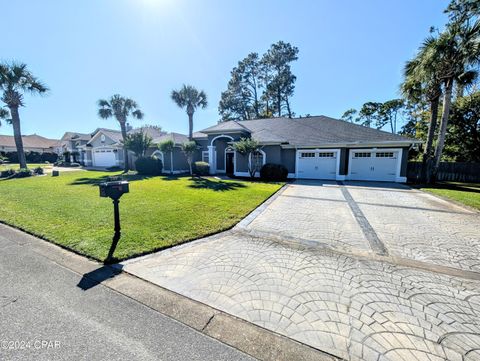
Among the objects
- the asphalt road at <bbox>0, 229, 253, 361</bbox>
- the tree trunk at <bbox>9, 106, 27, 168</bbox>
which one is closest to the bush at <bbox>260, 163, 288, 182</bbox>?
the asphalt road at <bbox>0, 229, 253, 361</bbox>

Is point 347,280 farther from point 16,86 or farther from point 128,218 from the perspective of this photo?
point 16,86

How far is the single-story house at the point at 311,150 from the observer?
14.6 metres

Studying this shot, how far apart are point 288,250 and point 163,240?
8.90 feet

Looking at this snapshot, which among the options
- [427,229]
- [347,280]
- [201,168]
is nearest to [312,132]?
[201,168]

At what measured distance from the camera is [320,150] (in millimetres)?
16016

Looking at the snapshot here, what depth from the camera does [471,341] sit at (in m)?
2.16

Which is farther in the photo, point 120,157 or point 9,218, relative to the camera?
point 120,157

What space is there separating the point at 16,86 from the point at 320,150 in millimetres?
25879

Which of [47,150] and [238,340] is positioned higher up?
[47,150]

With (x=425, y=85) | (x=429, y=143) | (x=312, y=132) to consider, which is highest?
(x=425, y=85)

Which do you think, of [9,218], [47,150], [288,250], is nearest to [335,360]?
[288,250]

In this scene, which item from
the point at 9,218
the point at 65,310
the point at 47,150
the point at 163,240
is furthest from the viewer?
the point at 47,150

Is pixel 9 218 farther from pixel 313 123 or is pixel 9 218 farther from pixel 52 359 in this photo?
pixel 313 123

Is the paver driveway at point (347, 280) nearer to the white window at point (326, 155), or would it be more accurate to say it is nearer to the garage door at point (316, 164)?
the garage door at point (316, 164)
